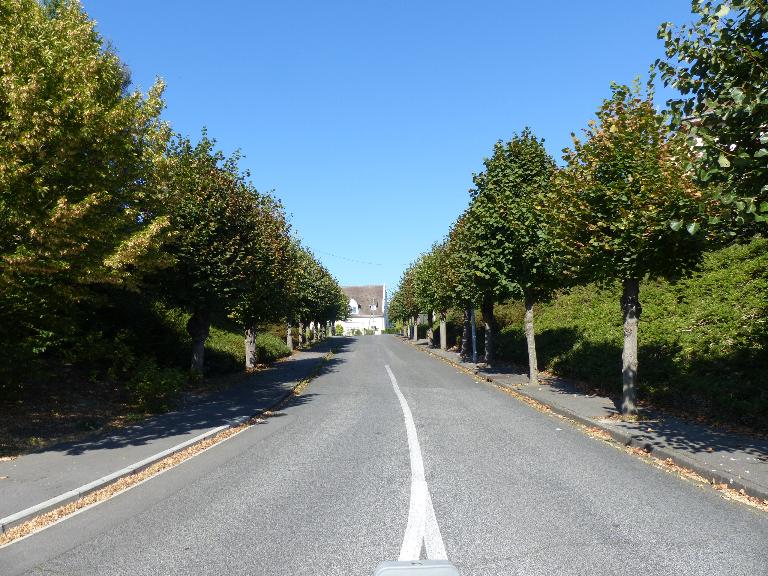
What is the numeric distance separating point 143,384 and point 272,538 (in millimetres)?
8672

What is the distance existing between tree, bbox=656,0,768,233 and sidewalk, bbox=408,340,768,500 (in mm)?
3082

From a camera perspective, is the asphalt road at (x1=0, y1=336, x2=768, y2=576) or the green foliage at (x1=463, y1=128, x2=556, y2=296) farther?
the green foliage at (x1=463, y1=128, x2=556, y2=296)

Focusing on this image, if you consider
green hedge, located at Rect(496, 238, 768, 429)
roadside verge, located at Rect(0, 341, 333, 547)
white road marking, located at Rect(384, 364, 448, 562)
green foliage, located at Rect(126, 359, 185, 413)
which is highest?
green hedge, located at Rect(496, 238, 768, 429)

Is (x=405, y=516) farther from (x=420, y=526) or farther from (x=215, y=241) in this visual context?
(x=215, y=241)

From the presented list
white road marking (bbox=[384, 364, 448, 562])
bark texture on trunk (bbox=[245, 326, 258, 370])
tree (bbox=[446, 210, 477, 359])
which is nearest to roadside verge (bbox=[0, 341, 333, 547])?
white road marking (bbox=[384, 364, 448, 562])

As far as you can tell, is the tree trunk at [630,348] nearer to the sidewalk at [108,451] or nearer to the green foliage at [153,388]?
the sidewalk at [108,451]

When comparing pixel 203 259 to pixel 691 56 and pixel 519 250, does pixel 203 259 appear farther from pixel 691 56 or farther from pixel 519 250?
pixel 691 56

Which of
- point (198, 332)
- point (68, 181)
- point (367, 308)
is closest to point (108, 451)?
point (68, 181)

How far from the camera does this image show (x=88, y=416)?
11.4 meters

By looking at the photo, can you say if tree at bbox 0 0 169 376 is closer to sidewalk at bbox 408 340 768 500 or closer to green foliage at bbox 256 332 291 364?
sidewalk at bbox 408 340 768 500

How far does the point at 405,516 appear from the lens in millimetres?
5434

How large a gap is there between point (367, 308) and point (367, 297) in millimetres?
3718

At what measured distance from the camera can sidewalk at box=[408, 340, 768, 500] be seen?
6719mm

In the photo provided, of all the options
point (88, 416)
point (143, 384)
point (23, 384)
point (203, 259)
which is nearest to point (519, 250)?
point (203, 259)
